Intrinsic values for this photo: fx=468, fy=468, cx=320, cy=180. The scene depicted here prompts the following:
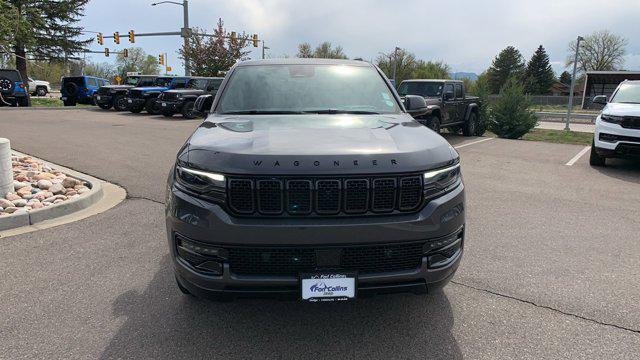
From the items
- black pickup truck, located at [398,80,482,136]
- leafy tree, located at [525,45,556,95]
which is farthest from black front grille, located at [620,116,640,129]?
leafy tree, located at [525,45,556,95]

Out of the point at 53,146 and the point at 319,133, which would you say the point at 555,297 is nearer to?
the point at 319,133

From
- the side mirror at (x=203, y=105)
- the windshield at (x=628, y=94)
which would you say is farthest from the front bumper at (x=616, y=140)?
the side mirror at (x=203, y=105)

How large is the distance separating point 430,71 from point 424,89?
56.4 m

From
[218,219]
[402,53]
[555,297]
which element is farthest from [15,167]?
[402,53]

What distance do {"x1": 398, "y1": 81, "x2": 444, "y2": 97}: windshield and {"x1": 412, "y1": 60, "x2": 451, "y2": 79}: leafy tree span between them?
50276mm

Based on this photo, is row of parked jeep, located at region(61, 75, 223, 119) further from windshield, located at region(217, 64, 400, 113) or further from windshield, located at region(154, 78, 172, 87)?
windshield, located at region(217, 64, 400, 113)

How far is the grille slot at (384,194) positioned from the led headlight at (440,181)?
0.67ft

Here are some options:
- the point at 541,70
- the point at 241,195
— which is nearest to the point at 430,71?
the point at 541,70

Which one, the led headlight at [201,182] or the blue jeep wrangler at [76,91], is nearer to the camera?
the led headlight at [201,182]

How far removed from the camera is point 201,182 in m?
2.59

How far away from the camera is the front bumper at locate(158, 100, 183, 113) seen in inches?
782

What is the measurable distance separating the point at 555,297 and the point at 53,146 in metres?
11.1

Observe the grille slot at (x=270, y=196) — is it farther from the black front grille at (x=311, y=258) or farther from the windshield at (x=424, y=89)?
→ the windshield at (x=424, y=89)

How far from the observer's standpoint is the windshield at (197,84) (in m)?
21.1
